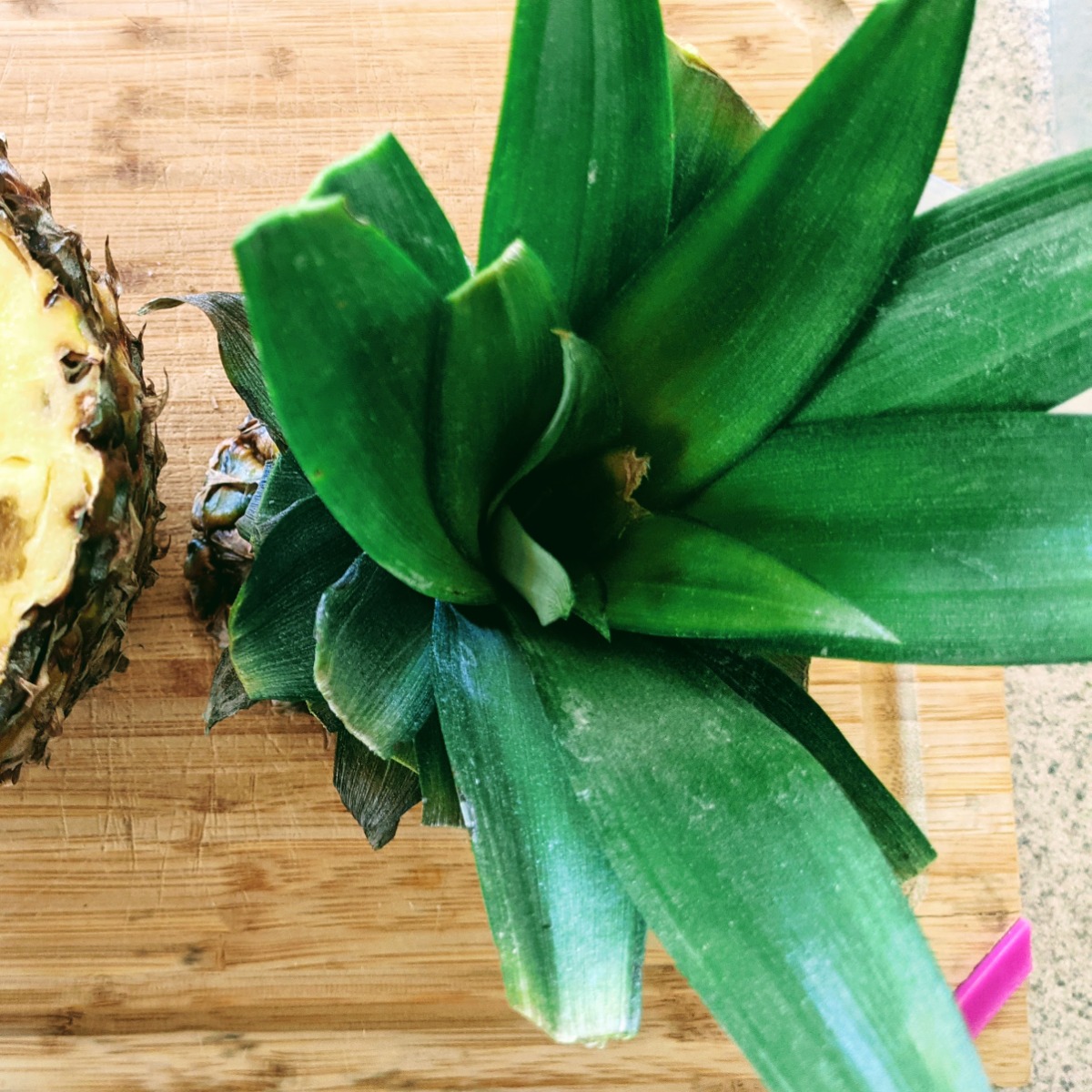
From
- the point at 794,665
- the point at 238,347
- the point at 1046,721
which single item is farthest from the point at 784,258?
the point at 1046,721

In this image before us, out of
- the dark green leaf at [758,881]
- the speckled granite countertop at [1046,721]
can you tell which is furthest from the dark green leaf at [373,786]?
the speckled granite countertop at [1046,721]

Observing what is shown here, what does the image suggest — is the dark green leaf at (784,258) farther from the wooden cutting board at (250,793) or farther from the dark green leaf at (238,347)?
the wooden cutting board at (250,793)

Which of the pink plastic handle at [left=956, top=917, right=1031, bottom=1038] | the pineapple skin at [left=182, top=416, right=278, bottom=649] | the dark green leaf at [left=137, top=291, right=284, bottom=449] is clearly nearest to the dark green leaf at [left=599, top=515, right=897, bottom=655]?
the dark green leaf at [left=137, top=291, right=284, bottom=449]

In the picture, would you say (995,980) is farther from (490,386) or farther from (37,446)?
(37,446)

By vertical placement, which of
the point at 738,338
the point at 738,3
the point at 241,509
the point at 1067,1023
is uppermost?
the point at 738,3

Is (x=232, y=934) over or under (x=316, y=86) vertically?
under

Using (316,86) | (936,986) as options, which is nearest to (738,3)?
(316,86)

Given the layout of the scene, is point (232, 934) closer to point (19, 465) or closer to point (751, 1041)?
point (19, 465)
